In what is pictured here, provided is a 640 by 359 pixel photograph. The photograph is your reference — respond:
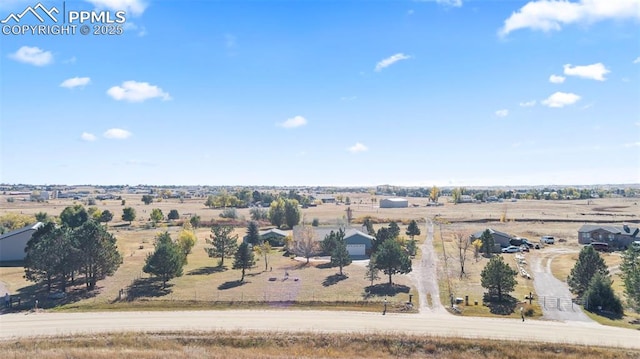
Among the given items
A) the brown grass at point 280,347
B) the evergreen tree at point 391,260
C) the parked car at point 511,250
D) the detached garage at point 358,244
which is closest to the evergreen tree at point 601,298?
the brown grass at point 280,347

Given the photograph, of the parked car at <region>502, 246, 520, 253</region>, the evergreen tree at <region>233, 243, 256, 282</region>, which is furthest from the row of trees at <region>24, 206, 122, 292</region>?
the parked car at <region>502, 246, 520, 253</region>

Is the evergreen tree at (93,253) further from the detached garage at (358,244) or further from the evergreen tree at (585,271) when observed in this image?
the evergreen tree at (585,271)

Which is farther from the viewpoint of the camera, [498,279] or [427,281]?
[427,281]

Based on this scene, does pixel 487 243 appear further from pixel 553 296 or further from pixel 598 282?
pixel 598 282

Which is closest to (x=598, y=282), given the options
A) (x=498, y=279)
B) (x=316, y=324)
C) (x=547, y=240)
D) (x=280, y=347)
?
(x=498, y=279)

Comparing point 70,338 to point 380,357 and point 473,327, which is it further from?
point 473,327

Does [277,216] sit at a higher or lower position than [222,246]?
higher
